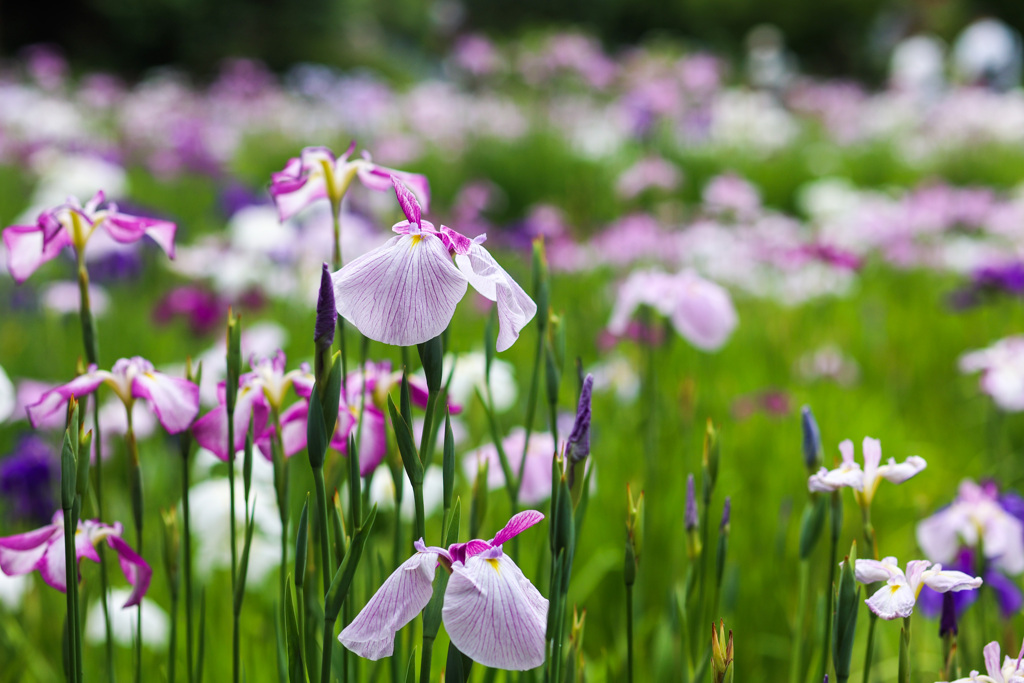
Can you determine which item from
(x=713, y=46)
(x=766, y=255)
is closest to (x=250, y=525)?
(x=766, y=255)

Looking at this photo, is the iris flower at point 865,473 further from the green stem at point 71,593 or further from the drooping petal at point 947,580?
the green stem at point 71,593

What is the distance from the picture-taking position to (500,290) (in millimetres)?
593

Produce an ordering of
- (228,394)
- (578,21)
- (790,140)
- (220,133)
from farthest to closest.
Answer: (578,21)
(790,140)
(220,133)
(228,394)

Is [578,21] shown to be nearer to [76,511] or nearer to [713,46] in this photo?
[713,46]

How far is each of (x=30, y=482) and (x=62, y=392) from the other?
1.01 m

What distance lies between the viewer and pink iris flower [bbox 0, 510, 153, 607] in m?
0.76

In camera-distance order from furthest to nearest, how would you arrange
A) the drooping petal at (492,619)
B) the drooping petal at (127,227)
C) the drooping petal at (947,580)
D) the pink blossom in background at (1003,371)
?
the pink blossom in background at (1003,371) → the drooping petal at (127,227) → the drooping petal at (947,580) → the drooping petal at (492,619)

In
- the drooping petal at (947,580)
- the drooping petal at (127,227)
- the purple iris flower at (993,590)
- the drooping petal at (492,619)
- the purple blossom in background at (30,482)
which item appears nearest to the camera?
the drooping petal at (492,619)

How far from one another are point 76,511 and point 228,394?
0.55 feet

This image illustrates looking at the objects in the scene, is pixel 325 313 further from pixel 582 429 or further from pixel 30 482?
pixel 30 482

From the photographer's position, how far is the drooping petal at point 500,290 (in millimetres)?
574

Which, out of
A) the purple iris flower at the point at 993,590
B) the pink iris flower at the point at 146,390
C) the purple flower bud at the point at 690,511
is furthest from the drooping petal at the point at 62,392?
the purple iris flower at the point at 993,590

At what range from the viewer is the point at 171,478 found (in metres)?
1.94

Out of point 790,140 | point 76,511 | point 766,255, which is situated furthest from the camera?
point 790,140
